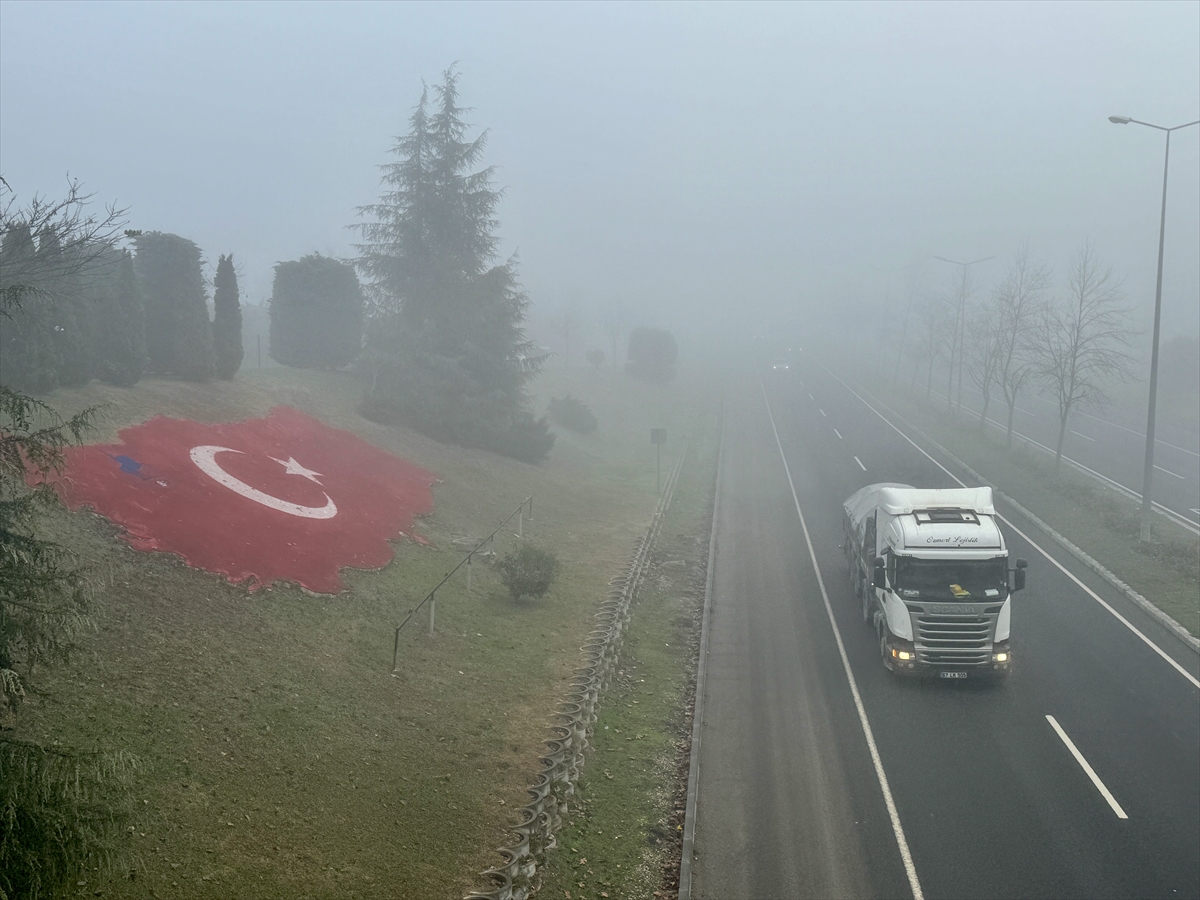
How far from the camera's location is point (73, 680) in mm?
11203

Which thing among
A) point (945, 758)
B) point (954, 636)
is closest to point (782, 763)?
point (945, 758)

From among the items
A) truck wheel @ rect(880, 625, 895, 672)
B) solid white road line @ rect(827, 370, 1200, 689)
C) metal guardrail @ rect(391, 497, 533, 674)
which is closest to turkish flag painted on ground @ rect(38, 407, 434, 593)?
metal guardrail @ rect(391, 497, 533, 674)

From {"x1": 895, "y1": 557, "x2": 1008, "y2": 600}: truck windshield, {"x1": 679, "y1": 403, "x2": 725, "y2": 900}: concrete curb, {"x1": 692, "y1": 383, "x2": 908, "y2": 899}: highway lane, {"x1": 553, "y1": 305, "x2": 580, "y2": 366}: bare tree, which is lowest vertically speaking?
{"x1": 692, "y1": 383, "x2": 908, "y2": 899}: highway lane

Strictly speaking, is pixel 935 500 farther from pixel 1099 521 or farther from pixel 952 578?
pixel 1099 521

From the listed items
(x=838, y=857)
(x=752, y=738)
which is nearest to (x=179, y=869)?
(x=838, y=857)

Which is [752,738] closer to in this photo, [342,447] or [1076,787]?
[1076,787]

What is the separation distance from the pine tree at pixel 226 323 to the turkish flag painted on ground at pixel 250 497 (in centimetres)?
317

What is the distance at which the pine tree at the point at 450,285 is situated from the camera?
37688mm

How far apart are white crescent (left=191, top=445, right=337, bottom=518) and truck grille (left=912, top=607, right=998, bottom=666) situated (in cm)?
1444

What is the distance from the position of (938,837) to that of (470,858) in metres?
6.77

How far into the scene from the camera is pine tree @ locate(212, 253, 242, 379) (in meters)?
A: 30.5

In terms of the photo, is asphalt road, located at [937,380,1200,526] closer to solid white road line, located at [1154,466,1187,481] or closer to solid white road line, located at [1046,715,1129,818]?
solid white road line, located at [1154,466,1187,481]

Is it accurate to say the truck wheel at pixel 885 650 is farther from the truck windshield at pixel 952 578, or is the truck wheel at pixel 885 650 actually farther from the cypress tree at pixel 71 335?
the cypress tree at pixel 71 335

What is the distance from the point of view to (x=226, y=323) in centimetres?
3105
